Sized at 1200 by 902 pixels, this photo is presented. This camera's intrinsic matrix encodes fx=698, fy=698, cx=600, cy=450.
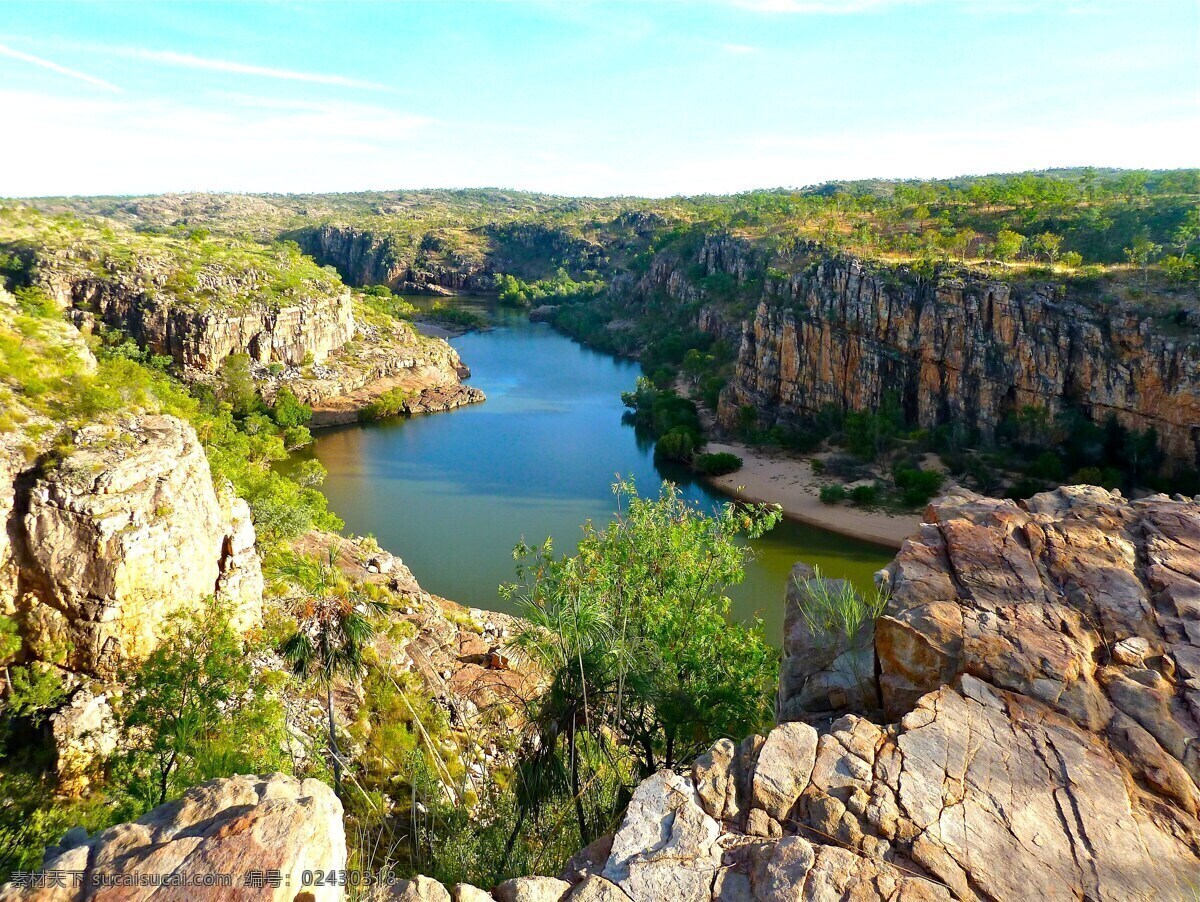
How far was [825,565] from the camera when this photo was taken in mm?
36219

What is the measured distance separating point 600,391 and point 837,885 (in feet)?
232

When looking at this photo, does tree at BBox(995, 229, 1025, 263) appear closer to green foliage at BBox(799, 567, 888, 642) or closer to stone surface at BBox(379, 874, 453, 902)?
green foliage at BBox(799, 567, 888, 642)

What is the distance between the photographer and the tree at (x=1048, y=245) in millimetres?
51334

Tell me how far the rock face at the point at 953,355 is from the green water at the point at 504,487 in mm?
13682

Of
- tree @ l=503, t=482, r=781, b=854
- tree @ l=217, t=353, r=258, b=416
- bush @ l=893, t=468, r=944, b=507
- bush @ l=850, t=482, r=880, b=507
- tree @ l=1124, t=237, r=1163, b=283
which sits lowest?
bush @ l=850, t=482, r=880, b=507

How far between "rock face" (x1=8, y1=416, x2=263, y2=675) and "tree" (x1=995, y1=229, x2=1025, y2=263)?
54.9 meters

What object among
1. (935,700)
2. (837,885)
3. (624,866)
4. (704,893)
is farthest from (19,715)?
(935,700)

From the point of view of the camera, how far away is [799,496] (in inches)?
1804

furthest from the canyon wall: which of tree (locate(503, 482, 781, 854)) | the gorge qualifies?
tree (locate(503, 482, 781, 854))

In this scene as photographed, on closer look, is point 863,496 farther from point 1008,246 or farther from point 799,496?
point 1008,246

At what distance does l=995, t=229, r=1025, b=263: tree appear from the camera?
169 ft

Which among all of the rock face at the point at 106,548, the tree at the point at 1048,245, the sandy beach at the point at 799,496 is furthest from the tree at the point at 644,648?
the tree at the point at 1048,245

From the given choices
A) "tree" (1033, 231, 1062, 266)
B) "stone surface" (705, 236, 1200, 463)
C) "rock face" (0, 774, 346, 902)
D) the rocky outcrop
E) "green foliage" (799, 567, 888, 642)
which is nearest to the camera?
"rock face" (0, 774, 346, 902)

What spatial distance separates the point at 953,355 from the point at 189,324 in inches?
2370
